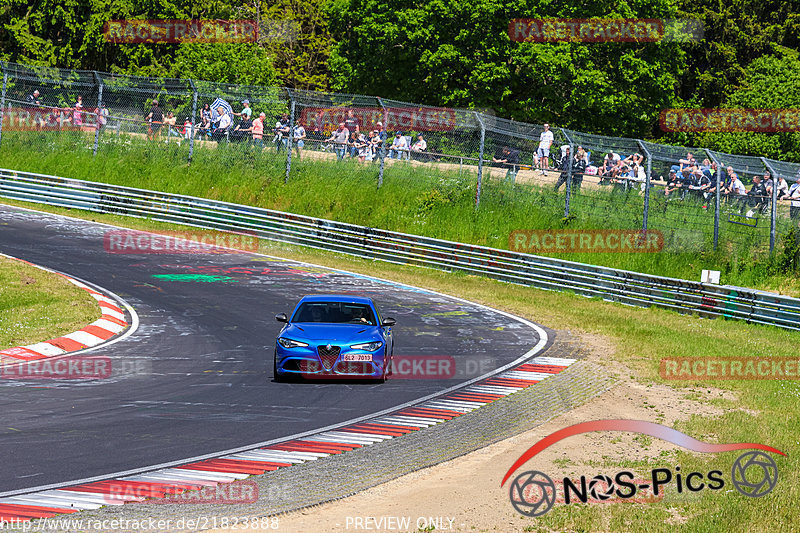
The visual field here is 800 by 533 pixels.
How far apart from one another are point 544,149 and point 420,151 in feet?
13.0

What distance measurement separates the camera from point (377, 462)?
33.1 ft

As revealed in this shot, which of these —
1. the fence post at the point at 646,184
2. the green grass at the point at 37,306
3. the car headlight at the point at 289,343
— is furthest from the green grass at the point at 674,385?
the green grass at the point at 37,306

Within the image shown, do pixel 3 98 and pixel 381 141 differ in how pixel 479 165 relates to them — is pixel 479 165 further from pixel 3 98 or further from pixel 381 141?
pixel 3 98

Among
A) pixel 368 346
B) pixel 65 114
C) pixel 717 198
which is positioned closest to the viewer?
pixel 368 346

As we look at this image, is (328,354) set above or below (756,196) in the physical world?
below

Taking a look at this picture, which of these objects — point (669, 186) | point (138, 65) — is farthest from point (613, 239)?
point (138, 65)

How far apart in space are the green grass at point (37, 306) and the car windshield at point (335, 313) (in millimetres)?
4321

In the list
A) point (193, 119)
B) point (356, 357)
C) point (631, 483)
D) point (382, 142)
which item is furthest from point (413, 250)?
point (631, 483)

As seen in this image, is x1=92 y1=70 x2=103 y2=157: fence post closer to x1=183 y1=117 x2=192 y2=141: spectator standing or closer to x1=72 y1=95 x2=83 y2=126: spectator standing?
x1=72 y1=95 x2=83 y2=126: spectator standing

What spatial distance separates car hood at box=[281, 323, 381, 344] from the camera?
44.2 ft

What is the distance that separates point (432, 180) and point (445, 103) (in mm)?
20408

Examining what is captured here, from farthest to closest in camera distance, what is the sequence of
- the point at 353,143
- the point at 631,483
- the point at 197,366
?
1. the point at 353,143
2. the point at 197,366
3. the point at 631,483

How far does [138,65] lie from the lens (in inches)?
2323

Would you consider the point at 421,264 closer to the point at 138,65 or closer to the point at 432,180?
the point at 432,180
